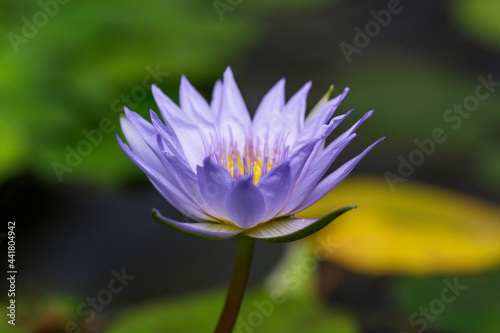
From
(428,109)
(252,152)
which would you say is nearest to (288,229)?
(252,152)

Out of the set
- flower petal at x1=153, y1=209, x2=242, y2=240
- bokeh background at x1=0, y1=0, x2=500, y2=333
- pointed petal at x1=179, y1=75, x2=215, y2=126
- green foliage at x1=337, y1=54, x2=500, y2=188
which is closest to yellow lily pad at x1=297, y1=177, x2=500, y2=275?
bokeh background at x1=0, y1=0, x2=500, y2=333

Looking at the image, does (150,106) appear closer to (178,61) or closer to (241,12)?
(178,61)

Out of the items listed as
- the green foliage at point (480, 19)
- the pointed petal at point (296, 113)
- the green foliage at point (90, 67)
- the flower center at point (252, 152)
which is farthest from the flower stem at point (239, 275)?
the green foliage at point (480, 19)

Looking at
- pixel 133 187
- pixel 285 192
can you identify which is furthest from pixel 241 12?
pixel 285 192

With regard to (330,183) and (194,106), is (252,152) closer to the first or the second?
(194,106)

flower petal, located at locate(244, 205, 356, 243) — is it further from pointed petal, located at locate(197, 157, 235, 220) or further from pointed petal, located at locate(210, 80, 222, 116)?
pointed petal, located at locate(210, 80, 222, 116)

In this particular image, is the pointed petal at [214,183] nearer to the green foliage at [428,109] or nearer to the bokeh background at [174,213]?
the bokeh background at [174,213]
